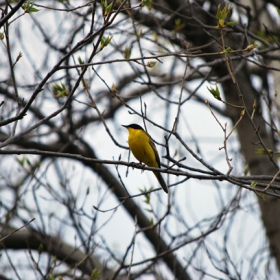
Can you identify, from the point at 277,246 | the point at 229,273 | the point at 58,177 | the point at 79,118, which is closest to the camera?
the point at 229,273

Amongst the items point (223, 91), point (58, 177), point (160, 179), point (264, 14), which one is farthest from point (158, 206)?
point (264, 14)

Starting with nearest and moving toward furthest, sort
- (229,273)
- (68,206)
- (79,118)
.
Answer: (229,273) → (68,206) → (79,118)

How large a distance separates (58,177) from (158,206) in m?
1.86

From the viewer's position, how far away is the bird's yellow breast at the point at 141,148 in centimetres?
610

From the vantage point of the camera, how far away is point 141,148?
6.10 m

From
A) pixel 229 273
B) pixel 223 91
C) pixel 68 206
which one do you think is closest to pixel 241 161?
pixel 223 91

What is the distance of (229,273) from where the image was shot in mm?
5043

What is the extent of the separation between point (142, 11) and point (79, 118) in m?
2.64

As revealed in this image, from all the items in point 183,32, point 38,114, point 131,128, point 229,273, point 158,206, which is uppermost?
point 38,114

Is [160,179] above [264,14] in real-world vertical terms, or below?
below

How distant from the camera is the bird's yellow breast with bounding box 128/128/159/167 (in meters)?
6.10

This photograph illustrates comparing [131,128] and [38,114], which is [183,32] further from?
[38,114]

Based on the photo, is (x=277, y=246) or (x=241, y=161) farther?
(x=241, y=161)

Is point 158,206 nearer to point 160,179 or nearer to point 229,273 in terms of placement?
point 160,179
